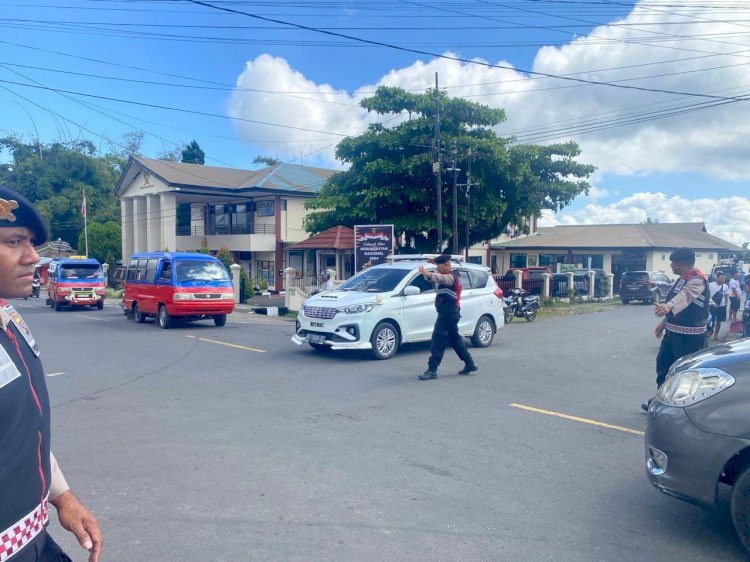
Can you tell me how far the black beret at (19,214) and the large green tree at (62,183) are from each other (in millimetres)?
58137

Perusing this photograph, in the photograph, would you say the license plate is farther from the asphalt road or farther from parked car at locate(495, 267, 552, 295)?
parked car at locate(495, 267, 552, 295)

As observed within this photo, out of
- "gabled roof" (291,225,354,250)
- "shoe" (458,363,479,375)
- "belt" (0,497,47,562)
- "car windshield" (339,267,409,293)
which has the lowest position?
"shoe" (458,363,479,375)

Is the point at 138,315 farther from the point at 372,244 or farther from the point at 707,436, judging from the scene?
the point at 707,436

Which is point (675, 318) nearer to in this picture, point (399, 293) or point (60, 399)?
point (399, 293)

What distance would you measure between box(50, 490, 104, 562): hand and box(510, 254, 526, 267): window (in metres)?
46.9

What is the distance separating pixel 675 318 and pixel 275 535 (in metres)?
5.28

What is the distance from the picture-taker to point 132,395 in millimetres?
9039

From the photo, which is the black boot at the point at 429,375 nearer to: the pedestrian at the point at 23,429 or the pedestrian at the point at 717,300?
the pedestrian at the point at 23,429

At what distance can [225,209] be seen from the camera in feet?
140

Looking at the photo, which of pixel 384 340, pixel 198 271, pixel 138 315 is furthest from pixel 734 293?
pixel 138 315

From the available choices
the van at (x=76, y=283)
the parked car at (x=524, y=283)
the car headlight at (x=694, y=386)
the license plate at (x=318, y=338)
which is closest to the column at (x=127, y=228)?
the van at (x=76, y=283)

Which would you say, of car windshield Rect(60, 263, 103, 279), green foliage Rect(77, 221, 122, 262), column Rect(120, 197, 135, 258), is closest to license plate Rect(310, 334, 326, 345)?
car windshield Rect(60, 263, 103, 279)

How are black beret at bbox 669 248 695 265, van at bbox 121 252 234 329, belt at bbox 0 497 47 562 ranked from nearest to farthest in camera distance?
belt at bbox 0 497 47 562
black beret at bbox 669 248 695 265
van at bbox 121 252 234 329

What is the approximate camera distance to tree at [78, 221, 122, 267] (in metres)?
48.1
